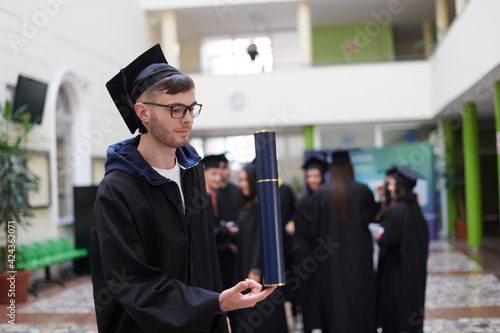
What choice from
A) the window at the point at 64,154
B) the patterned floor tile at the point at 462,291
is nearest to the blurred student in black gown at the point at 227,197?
the patterned floor tile at the point at 462,291

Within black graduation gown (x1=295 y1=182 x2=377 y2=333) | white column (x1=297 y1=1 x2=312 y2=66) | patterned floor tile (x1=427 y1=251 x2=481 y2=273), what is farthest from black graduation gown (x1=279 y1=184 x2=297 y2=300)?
white column (x1=297 y1=1 x2=312 y2=66)

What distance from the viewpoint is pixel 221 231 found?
5.89m

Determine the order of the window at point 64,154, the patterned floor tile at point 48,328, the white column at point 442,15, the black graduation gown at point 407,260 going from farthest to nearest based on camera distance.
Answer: the white column at point 442,15
the window at point 64,154
the patterned floor tile at point 48,328
the black graduation gown at point 407,260

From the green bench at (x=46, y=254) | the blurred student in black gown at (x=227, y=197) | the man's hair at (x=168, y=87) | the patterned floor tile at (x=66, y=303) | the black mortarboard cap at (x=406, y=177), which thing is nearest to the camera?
the man's hair at (x=168, y=87)

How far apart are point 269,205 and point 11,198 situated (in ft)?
24.6

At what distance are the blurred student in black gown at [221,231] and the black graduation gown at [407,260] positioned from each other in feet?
5.10

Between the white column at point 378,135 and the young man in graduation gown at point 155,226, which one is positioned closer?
the young man in graduation gown at point 155,226

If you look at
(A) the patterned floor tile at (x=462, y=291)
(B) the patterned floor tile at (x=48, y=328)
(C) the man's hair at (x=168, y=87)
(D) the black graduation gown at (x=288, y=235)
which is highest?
(C) the man's hair at (x=168, y=87)

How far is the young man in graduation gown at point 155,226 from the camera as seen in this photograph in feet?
5.87

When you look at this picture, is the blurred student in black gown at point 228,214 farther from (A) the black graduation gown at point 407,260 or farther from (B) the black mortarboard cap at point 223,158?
A: (A) the black graduation gown at point 407,260

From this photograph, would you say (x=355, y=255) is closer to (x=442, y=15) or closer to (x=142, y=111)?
(x=142, y=111)

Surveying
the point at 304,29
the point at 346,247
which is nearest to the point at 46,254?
the point at 346,247

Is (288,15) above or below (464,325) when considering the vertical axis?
above

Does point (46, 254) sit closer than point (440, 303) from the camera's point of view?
No
